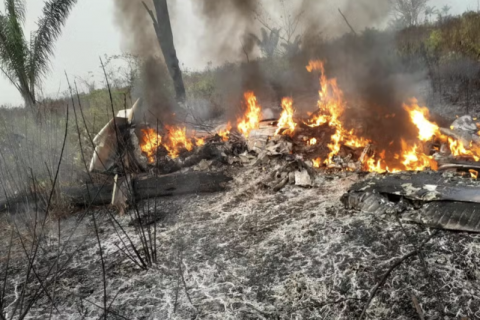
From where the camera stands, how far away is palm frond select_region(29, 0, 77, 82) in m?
10.5

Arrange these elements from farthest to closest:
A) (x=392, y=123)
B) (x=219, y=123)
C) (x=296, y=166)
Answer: (x=219, y=123) < (x=392, y=123) < (x=296, y=166)

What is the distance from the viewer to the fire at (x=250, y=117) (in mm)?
11109

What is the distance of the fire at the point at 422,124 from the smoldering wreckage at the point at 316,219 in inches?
1.1

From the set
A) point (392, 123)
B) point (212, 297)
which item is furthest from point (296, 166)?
point (212, 297)

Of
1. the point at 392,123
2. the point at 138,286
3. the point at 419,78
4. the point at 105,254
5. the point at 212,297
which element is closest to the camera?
the point at 212,297

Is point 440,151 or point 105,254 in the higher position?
point 440,151

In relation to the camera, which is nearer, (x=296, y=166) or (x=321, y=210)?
(x=321, y=210)

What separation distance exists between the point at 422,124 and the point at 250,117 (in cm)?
555

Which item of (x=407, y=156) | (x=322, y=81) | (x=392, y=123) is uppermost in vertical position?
(x=322, y=81)

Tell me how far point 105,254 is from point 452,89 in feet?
37.4

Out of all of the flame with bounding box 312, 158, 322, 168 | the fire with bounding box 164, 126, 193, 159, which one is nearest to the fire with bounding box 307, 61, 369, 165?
the flame with bounding box 312, 158, 322, 168

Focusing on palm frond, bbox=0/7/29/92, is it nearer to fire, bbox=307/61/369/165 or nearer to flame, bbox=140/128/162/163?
flame, bbox=140/128/162/163

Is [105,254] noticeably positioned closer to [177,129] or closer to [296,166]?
[296,166]

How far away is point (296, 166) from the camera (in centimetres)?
723
